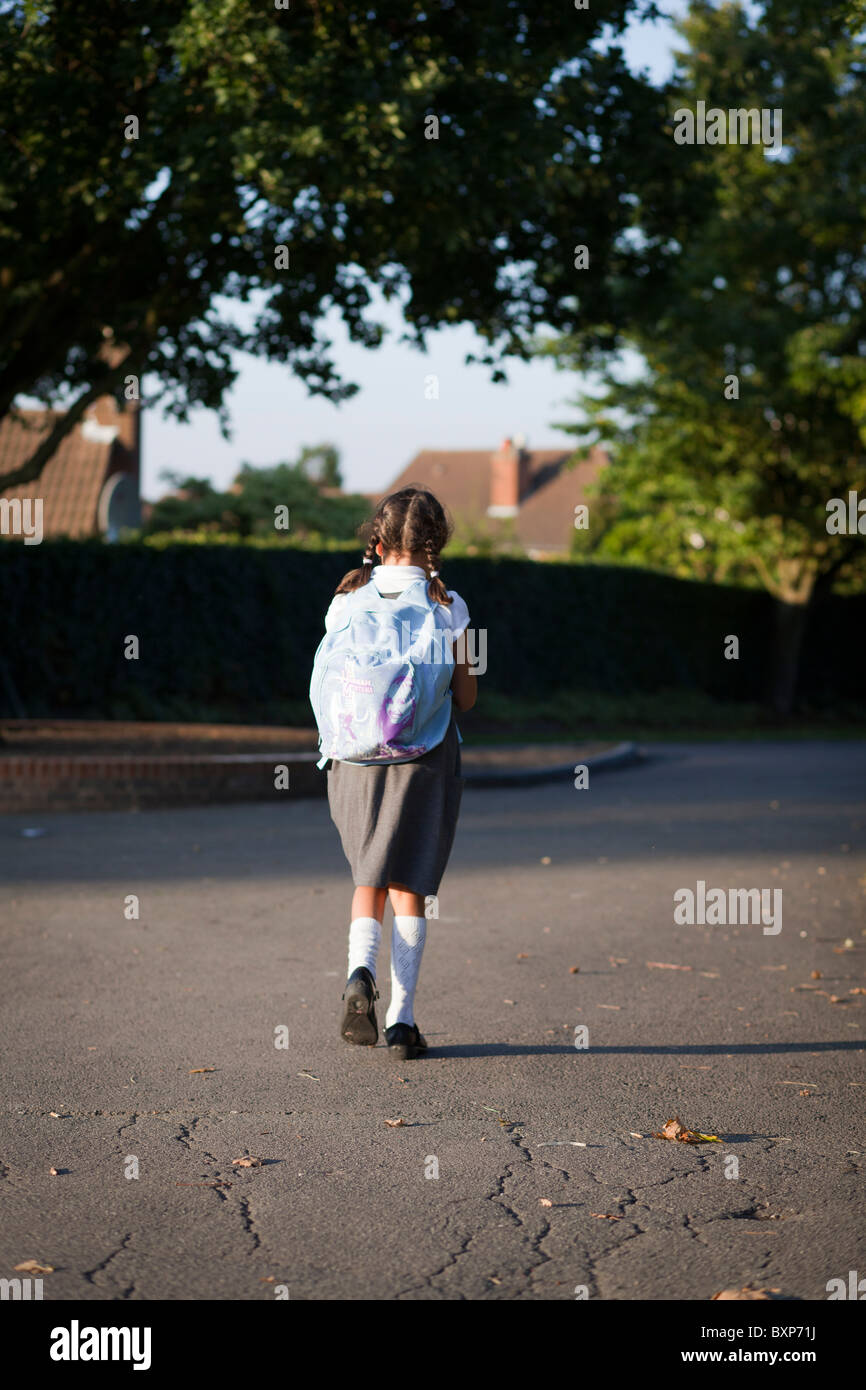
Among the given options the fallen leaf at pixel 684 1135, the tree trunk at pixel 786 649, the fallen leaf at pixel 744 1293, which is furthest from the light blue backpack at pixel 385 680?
the tree trunk at pixel 786 649

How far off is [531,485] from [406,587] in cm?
7411

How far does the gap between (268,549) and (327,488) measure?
27.6 meters

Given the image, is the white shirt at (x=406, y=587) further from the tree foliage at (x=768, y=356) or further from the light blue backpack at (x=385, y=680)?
the tree foliage at (x=768, y=356)

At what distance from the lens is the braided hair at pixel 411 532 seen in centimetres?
523

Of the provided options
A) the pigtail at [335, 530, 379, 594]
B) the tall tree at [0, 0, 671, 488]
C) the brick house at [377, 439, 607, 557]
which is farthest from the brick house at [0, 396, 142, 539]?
the pigtail at [335, 530, 379, 594]

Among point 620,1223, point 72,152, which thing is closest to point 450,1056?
point 620,1223

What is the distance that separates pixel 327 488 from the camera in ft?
159

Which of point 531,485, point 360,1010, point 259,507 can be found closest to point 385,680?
point 360,1010

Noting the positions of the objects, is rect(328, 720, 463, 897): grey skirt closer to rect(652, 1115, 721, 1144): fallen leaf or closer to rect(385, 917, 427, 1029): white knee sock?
rect(385, 917, 427, 1029): white knee sock

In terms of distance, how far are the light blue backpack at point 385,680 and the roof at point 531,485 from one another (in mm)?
64237

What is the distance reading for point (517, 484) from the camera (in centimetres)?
7712

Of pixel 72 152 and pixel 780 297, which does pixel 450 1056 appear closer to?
pixel 72 152

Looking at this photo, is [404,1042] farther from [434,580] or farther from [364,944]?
[434,580]

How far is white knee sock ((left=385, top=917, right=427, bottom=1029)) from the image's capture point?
5.25 meters
